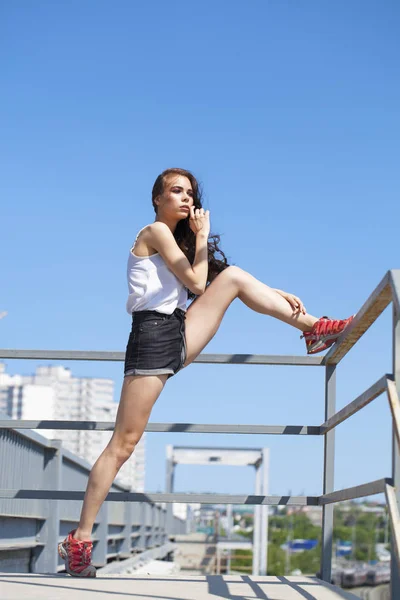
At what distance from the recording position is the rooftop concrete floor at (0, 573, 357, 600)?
272cm

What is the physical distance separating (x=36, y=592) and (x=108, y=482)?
0.42 m

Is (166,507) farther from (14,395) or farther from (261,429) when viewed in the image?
(14,395)

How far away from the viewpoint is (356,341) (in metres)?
3.21

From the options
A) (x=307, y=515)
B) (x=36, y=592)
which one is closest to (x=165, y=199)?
(x=36, y=592)

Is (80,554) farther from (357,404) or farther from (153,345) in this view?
(357,404)

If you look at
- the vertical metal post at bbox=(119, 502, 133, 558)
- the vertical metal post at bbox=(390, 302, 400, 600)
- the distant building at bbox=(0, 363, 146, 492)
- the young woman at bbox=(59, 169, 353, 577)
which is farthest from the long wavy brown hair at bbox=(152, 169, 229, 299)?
the distant building at bbox=(0, 363, 146, 492)

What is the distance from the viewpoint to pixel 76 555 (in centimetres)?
295

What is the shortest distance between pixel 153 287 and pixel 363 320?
727 mm

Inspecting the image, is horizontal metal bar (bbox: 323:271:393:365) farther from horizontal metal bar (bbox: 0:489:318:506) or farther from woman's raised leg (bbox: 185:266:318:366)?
horizontal metal bar (bbox: 0:489:318:506)

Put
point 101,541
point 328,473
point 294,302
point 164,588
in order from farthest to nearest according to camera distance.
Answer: point 101,541 → point 328,473 → point 294,302 → point 164,588

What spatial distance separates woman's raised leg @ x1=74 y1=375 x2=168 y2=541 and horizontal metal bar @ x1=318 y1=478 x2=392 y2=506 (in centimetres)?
70

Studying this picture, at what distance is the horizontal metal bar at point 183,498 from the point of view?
11.3ft

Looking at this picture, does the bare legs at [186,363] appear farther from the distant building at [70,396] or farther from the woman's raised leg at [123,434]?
the distant building at [70,396]

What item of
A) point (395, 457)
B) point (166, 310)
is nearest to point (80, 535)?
point (166, 310)
